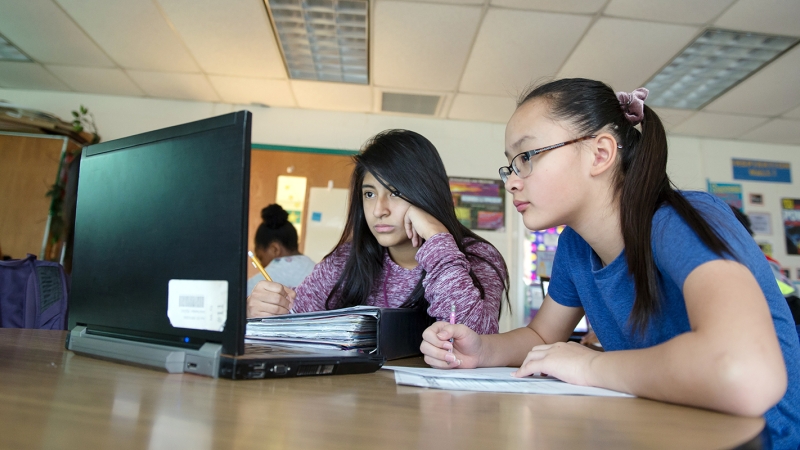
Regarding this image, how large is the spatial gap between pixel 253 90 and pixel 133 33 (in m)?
0.89

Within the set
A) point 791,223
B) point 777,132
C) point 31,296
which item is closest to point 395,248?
point 31,296

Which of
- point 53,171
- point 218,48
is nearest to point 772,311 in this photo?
point 218,48

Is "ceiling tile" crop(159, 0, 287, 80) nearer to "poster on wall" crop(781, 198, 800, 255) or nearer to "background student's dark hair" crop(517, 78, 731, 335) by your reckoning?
"background student's dark hair" crop(517, 78, 731, 335)

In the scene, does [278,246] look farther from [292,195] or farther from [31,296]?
[31,296]

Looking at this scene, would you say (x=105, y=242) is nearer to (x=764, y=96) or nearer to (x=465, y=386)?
(x=465, y=386)

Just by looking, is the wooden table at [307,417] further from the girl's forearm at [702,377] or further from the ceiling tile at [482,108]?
the ceiling tile at [482,108]

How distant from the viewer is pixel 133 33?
2988mm

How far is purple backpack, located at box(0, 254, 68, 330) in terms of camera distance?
1451 millimetres

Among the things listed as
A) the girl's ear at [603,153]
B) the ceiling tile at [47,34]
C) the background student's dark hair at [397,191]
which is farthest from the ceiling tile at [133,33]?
the girl's ear at [603,153]

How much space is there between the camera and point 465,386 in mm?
578

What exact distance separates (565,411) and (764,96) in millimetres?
3933

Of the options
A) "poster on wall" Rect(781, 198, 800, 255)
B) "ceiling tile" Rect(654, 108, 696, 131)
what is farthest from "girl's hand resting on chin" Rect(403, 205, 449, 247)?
"poster on wall" Rect(781, 198, 800, 255)

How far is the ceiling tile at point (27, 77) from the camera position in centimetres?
352

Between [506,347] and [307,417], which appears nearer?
[307,417]
